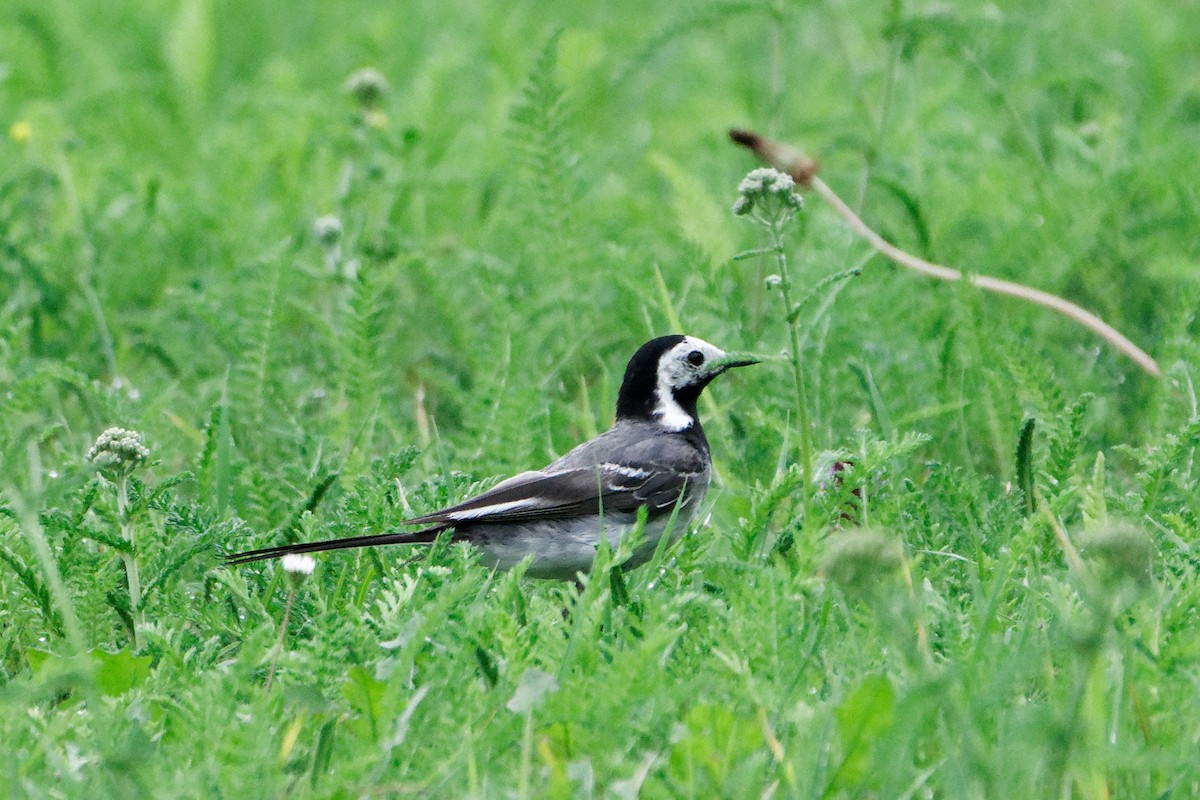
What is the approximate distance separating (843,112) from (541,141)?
3.26m

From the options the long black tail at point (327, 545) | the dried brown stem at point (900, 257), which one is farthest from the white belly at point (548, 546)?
the dried brown stem at point (900, 257)

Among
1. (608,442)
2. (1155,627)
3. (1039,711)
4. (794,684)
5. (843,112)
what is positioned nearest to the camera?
(1039,711)

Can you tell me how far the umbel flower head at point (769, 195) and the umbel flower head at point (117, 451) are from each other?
1.58 m

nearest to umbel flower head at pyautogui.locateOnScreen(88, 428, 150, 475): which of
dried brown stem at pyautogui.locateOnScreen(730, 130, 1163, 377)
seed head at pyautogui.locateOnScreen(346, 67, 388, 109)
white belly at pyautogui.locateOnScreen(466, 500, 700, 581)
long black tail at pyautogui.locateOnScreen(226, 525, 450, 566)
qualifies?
long black tail at pyautogui.locateOnScreen(226, 525, 450, 566)

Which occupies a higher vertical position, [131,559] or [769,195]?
[769,195]

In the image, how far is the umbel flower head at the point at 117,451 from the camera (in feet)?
13.0

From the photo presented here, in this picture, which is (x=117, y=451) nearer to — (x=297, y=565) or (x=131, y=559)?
(x=131, y=559)

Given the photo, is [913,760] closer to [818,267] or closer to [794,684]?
[794,684]

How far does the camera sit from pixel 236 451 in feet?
17.6

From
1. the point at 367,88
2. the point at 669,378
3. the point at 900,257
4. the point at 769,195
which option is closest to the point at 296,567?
the point at 769,195

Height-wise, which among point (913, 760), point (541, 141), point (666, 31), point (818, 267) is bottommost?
point (913, 760)

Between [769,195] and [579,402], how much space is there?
2.55m

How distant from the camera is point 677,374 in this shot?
18.0 feet

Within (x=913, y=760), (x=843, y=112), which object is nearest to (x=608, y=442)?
(x=913, y=760)
